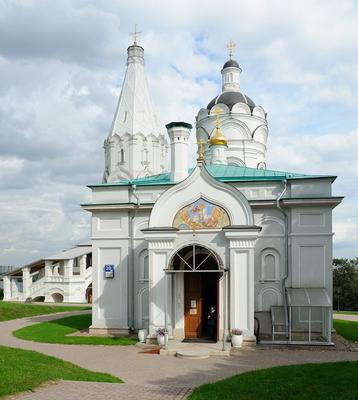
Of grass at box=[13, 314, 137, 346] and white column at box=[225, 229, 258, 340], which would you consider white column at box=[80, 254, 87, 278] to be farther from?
white column at box=[225, 229, 258, 340]

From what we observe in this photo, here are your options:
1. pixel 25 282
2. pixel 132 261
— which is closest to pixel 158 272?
pixel 132 261

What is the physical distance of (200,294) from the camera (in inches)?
702

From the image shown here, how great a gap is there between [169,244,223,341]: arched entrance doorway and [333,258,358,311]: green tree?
3119cm

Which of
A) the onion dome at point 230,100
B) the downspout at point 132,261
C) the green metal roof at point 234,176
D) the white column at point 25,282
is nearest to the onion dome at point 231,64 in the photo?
the onion dome at point 230,100

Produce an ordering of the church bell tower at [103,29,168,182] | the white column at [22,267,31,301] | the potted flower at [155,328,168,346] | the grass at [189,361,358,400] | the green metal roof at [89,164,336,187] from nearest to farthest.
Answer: the grass at [189,361,358,400]
the potted flower at [155,328,168,346]
the green metal roof at [89,164,336,187]
the church bell tower at [103,29,168,182]
the white column at [22,267,31,301]

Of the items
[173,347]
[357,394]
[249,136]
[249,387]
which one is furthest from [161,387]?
[249,136]

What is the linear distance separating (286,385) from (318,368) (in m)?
2.21

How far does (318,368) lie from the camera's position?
11.4 meters

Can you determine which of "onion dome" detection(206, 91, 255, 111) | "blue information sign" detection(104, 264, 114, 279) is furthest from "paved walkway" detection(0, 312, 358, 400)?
"onion dome" detection(206, 91, 255, 111)

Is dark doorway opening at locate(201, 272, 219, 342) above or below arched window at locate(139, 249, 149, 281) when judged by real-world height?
below

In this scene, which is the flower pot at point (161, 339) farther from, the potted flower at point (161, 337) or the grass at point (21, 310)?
the grass at point (21, 310)

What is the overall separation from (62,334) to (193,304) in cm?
564

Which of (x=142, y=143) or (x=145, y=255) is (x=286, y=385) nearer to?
(x=145, y=255)

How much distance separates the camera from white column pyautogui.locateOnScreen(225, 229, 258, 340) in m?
16.3
